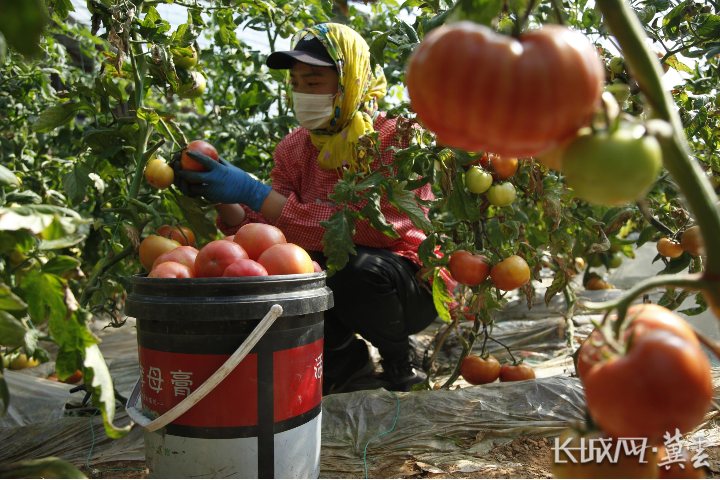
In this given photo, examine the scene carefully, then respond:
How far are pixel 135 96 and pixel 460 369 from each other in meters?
1.48

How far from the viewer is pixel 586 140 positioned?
0.64 metres

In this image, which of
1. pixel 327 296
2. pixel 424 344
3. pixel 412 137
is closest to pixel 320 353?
pixel 327 296

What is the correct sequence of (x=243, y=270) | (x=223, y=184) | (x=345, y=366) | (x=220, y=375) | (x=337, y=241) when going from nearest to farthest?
(x=220, y=375) < (x=243, y=270) < (x=337, y=241) < (x=223, y=184) < (x=345, y=366)

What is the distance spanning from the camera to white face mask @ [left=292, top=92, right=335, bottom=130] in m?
2.15

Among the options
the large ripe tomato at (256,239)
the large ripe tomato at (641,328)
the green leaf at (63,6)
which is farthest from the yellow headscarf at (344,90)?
the large ripe tomato at (641,328)

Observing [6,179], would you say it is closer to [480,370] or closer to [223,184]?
[223,184]

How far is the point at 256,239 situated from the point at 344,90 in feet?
3.05

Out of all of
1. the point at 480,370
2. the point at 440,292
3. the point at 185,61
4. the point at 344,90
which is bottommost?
the point at 480,370

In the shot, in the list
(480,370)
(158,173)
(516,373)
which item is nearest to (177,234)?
(158,173)

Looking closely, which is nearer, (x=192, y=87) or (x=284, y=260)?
(x=284, y=260)

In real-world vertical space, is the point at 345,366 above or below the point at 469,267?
below

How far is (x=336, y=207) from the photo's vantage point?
208cm

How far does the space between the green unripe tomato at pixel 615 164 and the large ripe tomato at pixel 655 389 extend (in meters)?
0.20

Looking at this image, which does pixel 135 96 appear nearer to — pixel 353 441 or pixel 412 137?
pixel 412 137
